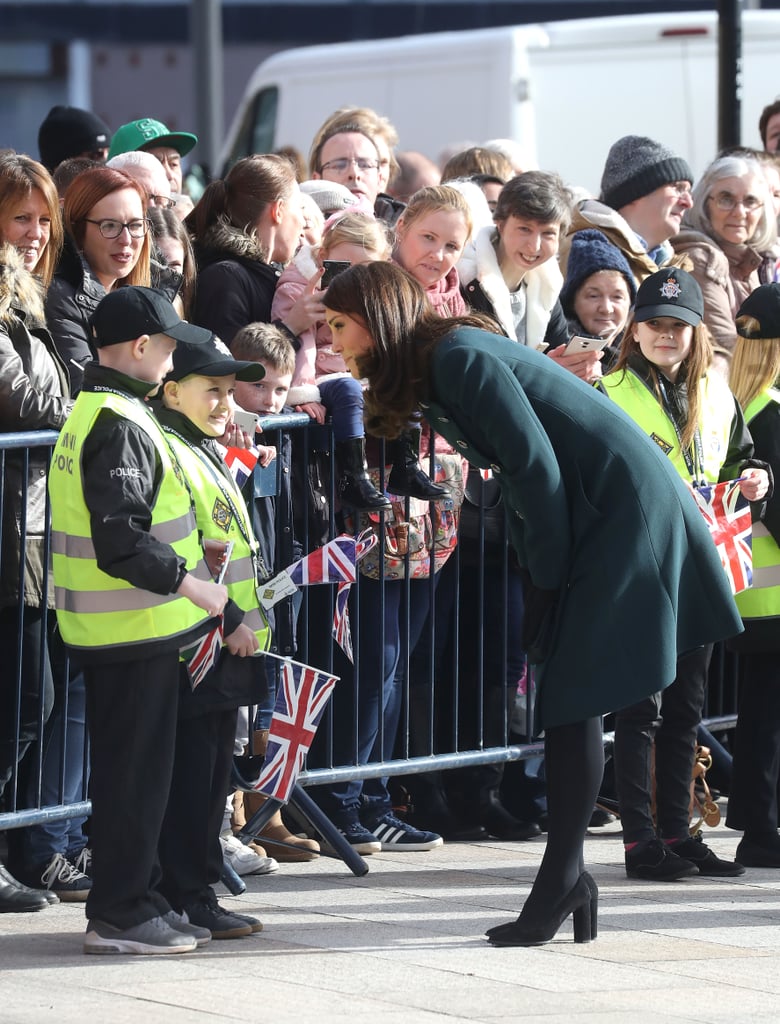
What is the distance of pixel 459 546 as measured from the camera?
7188mm

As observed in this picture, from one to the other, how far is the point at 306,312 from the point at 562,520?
171cm

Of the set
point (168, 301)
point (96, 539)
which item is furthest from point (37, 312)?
point (96, 539)

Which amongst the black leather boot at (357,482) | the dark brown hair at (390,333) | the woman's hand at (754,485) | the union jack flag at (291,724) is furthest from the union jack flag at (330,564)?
the woman's hand at (754,485)

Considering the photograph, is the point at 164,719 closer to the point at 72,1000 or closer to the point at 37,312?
the point at 72,1000

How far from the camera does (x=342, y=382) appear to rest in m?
6.62

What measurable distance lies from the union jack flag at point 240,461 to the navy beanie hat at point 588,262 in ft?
6.63

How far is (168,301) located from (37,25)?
84.4 feet

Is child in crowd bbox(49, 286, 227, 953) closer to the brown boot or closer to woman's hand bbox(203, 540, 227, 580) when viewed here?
woman's hand bbox(203, 540, 227, 580)

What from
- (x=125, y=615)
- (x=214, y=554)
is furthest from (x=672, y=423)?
(x=125, y=615)

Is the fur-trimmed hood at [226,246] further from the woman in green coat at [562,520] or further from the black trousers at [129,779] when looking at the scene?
the black trousers at [129,779]

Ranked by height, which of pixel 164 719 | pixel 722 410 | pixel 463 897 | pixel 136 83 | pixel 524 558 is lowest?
pixel 463 897

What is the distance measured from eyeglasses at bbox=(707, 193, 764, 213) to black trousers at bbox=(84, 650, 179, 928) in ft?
13.5

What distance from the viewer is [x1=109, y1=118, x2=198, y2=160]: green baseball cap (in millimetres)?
8258

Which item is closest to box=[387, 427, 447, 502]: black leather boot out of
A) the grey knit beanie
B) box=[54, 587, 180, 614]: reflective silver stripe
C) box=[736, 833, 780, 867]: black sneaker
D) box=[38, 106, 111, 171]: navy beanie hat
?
box=[54, 587, 180, 614]: reflective silver stripe
